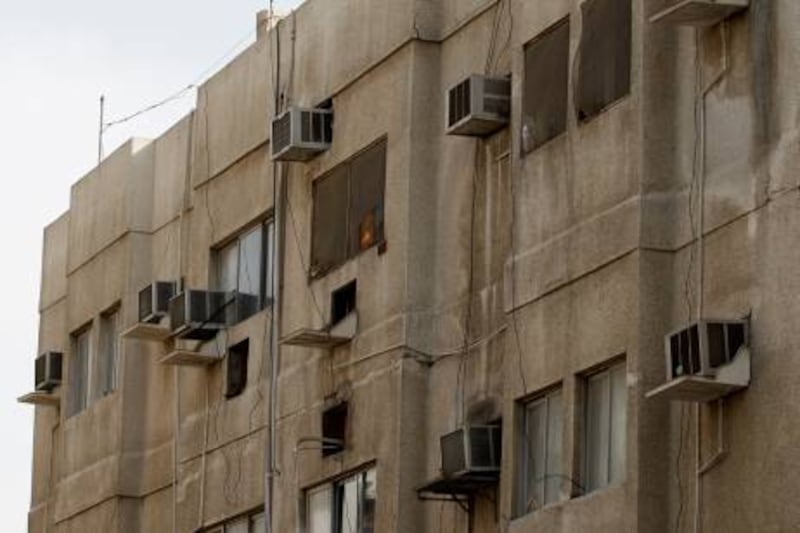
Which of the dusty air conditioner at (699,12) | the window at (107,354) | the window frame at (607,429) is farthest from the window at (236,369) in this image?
the dusty air conditioner at (699,12)

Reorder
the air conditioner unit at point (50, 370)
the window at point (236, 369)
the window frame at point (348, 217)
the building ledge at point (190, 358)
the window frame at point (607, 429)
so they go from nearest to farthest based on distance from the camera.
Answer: the window frame at point (607, 429), the window frame at point (348, 217), the window at point (236, 369), the building ledge at point (190, 358), the air conditioner unit at point (50, 370)

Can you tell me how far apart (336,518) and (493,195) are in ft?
15.1

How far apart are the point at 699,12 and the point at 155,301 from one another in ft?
46.0

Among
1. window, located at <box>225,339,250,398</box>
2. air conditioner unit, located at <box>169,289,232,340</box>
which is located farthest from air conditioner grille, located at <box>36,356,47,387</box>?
window, located at <box>225,339,250,398</box>

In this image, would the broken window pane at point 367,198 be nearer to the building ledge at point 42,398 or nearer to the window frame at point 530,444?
the window frame at point 530,444

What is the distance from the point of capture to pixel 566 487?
89.7 ft

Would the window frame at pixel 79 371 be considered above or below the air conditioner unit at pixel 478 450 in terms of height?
above

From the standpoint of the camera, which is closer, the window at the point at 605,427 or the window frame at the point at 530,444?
the window at the point at 605,427

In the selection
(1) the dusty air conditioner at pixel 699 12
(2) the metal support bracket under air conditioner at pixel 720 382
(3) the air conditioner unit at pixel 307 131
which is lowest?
(2) the metal support bracket under air conditioner at pixel 720 382

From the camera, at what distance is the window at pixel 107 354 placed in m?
40.9

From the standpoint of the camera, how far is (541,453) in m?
28.1

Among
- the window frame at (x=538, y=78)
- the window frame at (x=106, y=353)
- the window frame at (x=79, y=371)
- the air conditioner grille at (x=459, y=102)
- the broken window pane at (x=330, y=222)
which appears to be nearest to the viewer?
the window frame at (x=538, y=78)

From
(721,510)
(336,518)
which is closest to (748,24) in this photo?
(721,510)

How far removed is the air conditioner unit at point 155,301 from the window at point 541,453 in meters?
10.7
